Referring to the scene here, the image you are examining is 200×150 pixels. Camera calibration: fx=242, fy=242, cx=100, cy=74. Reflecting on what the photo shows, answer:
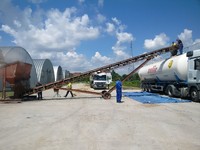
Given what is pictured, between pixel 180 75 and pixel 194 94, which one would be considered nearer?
pixel 194 94

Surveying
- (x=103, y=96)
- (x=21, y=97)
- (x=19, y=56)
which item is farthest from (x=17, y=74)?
(x=19, y=56)

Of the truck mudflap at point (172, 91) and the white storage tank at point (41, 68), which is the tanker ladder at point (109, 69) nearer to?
the truck mudflap at point (172, 91)

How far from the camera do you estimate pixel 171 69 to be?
19406 mm

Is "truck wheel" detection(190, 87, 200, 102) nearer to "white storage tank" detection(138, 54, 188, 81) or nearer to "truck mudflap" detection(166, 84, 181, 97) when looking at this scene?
"white storage tank" detection(138, 54, 188, 81)

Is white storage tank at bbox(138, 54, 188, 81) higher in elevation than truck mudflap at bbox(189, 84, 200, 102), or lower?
higher

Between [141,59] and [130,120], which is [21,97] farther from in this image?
[130,120]

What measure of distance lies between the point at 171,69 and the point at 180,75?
4.50 ft

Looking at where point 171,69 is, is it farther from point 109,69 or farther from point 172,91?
point 109,69

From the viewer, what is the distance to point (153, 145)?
6.18m

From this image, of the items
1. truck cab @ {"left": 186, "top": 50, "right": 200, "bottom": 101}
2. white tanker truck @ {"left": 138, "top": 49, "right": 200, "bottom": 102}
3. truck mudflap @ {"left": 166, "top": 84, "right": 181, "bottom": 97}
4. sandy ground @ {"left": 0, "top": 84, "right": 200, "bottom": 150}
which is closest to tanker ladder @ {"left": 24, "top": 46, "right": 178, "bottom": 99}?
white tanker truck @ {"left": 138, "top": 49, "right": 200, "bottom": 102}

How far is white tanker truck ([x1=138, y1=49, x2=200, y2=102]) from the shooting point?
16280 millimetres

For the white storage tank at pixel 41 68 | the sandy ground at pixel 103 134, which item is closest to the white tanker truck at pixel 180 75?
the sandy ground at pixel 103 134

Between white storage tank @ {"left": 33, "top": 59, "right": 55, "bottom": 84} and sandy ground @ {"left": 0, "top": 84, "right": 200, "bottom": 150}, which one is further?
white storage tank @ {"left": 33, "top": 59, "right": 55, "bottom": 84}

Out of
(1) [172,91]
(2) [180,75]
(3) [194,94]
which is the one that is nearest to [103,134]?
(3) [194,94]
